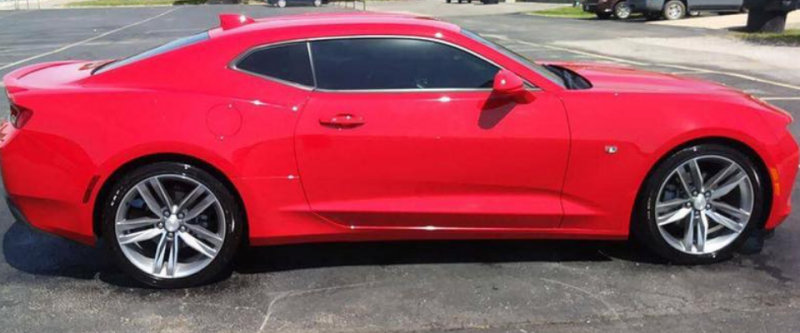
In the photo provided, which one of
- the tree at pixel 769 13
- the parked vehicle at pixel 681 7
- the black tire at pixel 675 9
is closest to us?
the tree at pixel 769 13

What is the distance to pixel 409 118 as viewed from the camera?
12.1 ft

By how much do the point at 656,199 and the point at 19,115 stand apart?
339cm

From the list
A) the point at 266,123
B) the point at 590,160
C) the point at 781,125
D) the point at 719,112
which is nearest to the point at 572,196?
the point at 590,160

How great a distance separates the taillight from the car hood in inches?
118

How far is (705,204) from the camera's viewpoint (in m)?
4.01

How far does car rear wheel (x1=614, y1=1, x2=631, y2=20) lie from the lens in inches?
1077

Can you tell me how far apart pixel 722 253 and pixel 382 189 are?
1951 mm

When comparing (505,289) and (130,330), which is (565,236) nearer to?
(505,289)

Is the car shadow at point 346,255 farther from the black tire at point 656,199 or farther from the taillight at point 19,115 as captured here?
the taillight at point 19,115

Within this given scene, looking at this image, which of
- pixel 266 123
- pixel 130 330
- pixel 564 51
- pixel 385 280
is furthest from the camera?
pixel 564 51

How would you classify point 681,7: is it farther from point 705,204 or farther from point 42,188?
point 42,188

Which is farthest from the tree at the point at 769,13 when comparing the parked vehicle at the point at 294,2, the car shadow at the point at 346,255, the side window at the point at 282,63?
the parked vehicle at the point at 294,2

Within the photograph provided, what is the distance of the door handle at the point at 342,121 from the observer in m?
3.66

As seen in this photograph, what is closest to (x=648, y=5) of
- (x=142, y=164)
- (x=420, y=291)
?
(x=420, y=291)
